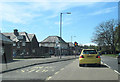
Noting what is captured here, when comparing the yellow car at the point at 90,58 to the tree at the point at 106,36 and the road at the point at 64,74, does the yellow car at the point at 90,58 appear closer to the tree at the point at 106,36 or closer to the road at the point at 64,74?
the road at the point at 64,74

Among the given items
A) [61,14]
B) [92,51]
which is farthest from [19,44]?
[92,51]

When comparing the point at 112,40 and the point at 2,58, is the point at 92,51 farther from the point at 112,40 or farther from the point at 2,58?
the point at 112,40

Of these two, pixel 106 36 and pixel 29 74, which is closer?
pixel 29 74

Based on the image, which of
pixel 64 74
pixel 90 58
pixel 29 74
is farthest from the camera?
pixel 90 58

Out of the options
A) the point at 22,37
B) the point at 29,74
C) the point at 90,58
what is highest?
the point at 22,37

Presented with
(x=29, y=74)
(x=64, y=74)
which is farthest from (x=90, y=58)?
(x=29, y=74)

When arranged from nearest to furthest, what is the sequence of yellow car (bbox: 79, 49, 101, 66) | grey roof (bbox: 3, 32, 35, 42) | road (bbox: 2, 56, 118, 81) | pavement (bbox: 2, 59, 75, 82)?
road (bbox: 2, 56, 118, 81), pavement (bbox: 2, 59, 75, 82), yellow car (bbox: 79, 49, 101, 66), grey roof (bbox: 3, 32, 35, 42)

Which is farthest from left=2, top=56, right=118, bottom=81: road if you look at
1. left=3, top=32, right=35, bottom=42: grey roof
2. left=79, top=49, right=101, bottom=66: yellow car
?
left=3, top=32, right=35, bottom=42: grey roof

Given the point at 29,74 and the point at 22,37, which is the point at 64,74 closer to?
the point at 29,74

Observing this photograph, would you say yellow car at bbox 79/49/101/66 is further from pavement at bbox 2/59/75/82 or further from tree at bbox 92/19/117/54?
tree at bbox 92/19/117/54

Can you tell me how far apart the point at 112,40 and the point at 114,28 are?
5.16 metres

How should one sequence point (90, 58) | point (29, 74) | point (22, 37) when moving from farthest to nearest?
point (22, 37), point (90, 58), point (29, 74)

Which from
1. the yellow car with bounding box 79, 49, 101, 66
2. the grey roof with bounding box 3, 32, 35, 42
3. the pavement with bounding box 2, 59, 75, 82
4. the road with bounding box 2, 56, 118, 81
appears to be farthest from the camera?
the grey roof with bounding box 3, 32, 35, 42

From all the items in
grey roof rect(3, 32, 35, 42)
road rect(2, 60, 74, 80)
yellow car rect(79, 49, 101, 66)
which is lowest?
road rect(2, 60, 74, 80)
